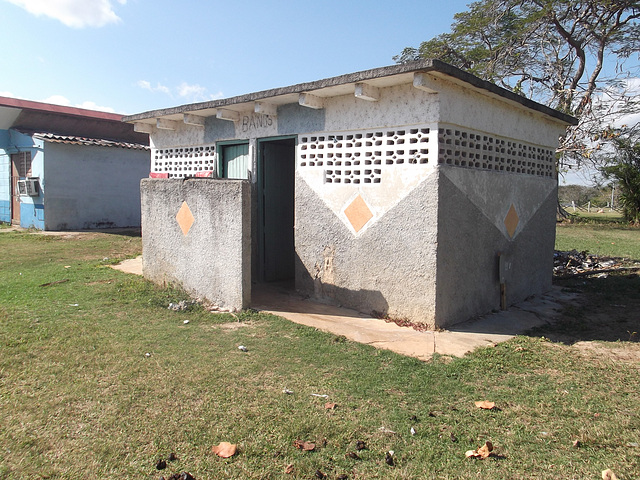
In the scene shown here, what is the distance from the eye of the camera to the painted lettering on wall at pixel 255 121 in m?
7.72

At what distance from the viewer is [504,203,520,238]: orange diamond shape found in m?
7.26

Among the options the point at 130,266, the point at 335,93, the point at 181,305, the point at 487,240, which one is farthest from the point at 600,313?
the point at 130,266

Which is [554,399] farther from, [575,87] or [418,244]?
[575,87]

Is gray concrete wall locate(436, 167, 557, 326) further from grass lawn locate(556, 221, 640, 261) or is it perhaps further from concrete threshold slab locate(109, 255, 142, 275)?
concrete threshold slab locate(109, 255, 142, 275)

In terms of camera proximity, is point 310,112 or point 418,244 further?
point 310,112

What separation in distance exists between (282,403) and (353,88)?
4074 millimetres

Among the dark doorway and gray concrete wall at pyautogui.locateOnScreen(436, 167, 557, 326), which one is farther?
the dark doorway

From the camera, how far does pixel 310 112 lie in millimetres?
7035

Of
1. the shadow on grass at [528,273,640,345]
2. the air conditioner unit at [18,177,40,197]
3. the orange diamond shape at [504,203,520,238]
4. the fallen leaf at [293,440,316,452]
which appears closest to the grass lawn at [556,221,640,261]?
the shadow on grass at [528,273,640,345]

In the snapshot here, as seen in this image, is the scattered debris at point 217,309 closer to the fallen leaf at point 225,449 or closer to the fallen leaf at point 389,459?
the fallen leaf at point 225,449

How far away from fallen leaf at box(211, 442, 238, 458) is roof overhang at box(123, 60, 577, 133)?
4.08 meters

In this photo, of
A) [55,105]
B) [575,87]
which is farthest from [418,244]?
[575,87]

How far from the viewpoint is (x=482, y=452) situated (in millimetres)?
3129

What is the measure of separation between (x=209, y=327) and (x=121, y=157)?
1297 centimetres
